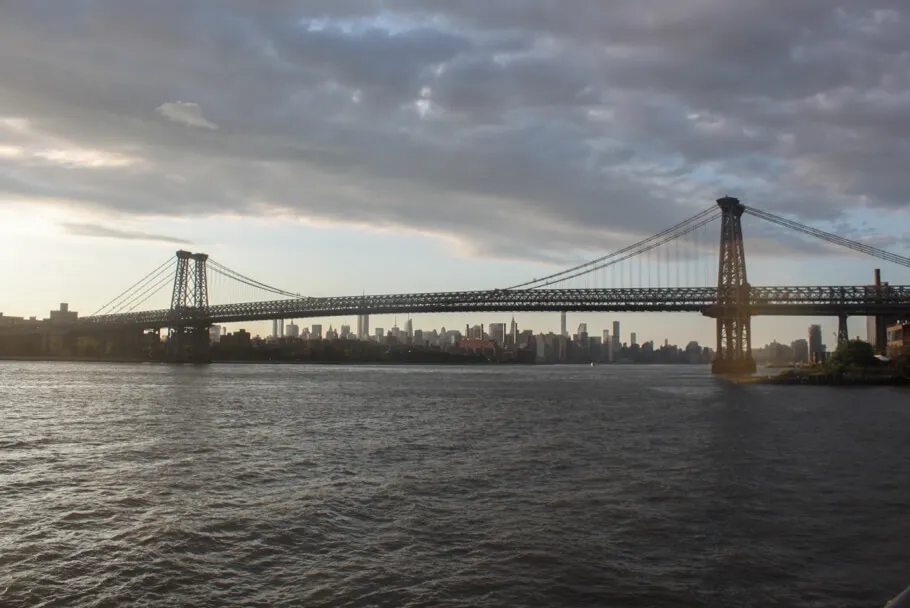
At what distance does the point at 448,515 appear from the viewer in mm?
12766

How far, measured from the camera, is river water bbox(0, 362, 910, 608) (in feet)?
30.2

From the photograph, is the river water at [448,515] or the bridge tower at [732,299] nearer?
the river water at [448,515]

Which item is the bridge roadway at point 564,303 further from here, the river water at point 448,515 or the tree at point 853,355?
the river water at point 448,515

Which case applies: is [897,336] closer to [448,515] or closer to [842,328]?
[842,328]

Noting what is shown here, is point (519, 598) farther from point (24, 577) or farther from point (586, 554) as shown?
point (24, 577)

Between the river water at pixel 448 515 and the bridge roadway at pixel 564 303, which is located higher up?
the bridge roadway at pixel 564 303

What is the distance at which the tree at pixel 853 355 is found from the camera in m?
70.8

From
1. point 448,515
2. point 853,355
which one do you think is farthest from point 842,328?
point 448,515

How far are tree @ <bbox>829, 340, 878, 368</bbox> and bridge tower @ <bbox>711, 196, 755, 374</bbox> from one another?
892cm

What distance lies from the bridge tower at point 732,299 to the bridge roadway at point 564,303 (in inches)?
53.8

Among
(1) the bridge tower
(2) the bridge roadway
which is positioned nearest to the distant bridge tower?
(2) the bridge roadway

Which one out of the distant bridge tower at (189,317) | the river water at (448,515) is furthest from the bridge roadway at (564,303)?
Answer: the river water at (448,515)

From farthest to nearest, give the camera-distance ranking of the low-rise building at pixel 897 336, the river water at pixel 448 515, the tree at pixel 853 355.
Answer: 1. the low-rise building at pixel 897 336
2. the tree at pixel 853 355
3. the river water at pixel 448 515

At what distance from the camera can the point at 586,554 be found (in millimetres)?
10578
